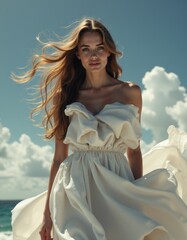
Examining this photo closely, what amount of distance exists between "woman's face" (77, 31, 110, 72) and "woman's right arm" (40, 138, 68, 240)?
2.08 feet

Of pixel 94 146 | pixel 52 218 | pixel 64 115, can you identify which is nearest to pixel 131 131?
pixel 94 146

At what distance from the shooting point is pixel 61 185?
10.6 ft

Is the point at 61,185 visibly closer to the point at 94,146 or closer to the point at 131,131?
the point at 94,146

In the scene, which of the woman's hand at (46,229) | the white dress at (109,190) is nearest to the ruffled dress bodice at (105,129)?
the white dress at (109,190)

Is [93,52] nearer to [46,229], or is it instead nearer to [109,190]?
[109,190]

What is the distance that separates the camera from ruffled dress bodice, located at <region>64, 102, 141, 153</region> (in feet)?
10.7

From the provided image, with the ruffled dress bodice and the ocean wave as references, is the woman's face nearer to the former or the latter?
the ruffled dress bodice

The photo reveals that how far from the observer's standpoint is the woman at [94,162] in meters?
3.03

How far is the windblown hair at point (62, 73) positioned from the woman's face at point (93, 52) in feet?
0.14

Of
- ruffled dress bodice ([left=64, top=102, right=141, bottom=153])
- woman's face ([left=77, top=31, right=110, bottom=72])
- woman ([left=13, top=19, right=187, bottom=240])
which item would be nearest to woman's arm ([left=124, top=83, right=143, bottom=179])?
woman ([left=13, top=19, right=187, bottom=240])

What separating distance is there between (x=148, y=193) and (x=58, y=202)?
0.61 metres

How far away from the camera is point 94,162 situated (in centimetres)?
324

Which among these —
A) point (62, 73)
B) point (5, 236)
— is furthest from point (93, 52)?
point (5, 236)

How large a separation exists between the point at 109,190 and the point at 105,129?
0.43 m
